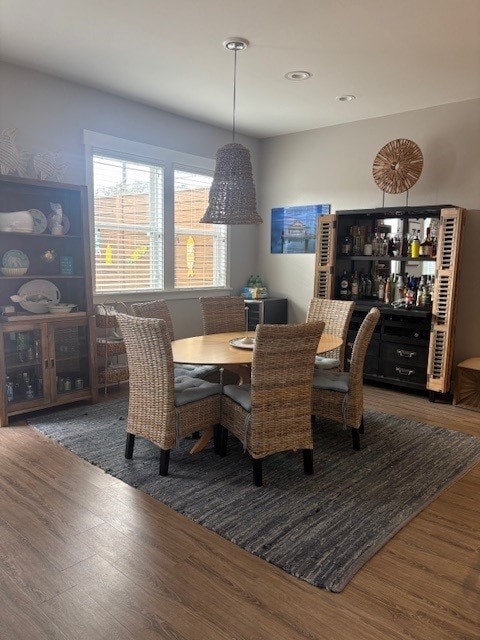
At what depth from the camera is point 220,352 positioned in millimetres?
3100

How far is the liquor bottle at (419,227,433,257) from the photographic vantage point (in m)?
4.42

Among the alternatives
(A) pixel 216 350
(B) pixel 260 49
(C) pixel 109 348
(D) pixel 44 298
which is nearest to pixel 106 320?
(C) pixel 109 348

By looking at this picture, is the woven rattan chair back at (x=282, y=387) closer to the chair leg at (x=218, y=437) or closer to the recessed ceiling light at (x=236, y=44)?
the chair leg at (x=218, y=437)

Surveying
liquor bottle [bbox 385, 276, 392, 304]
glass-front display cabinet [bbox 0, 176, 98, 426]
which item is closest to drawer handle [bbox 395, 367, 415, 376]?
liquor bottle [bbox 385, 276, 392, 304]

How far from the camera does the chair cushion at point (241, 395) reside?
271 centimetres

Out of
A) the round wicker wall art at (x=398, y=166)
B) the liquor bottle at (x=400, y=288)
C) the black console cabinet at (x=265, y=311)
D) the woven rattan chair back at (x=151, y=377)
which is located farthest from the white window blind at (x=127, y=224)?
the liquor bottle at (x=400, y=288)

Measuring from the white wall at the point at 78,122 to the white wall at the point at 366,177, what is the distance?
969 millimetres

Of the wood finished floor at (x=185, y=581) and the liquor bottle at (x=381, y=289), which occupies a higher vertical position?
the liquor bottle at (x=381, y=289)

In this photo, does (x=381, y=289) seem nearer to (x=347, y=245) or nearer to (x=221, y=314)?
(x=347, y=245)

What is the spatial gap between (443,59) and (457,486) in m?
2.93

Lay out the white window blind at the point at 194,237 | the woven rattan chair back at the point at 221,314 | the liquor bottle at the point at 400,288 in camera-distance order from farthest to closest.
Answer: the white window blind at the point at 194,237
the liquor bottle at the point at 400,288
the woven rattan chair back at the point at 221,314

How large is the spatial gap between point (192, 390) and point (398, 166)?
3072 mm

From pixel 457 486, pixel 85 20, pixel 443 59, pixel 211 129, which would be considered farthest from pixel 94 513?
pixel 211 129

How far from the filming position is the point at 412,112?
4.62 meters
